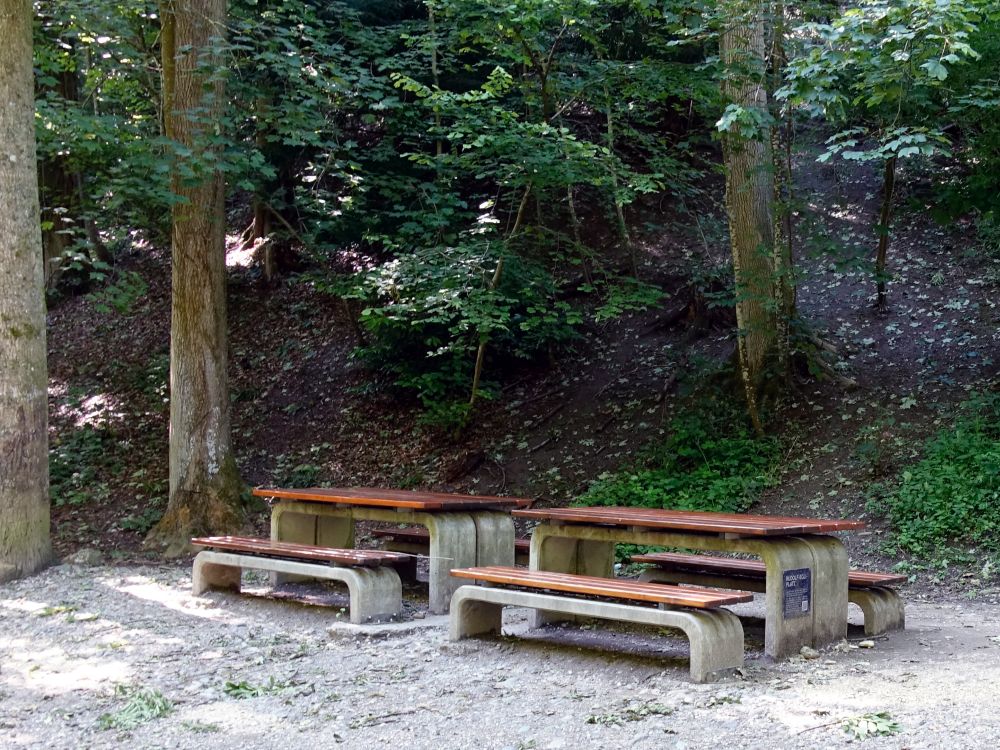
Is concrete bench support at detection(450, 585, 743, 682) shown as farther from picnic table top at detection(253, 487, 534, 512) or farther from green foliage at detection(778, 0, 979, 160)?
green foliage at detection(778, 0, 979, 160)

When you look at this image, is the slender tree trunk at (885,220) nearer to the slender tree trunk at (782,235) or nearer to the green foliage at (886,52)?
the slender tree trunk at (782,235)

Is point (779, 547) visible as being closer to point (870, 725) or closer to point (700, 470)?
point (870, 725)

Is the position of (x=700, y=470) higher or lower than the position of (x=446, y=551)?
higher

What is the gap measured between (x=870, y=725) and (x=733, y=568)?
2.49 metres

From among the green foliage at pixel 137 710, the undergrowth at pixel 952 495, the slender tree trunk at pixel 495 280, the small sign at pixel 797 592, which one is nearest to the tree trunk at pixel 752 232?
the undergrowth at pixel 952 495

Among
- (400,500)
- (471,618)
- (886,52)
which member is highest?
(886,52)

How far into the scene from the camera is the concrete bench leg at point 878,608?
234 inches

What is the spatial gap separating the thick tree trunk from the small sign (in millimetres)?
6353

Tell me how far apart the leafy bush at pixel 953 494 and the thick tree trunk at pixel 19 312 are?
302 inches

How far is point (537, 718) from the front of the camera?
168 inches

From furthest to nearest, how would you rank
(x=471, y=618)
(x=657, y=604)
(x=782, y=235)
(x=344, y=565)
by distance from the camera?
1. (x=782, y=235)
2. (x=344, y=565)
3. (x=471, y=618)
4. (x=657, y=604)

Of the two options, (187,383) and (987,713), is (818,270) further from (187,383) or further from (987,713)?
(987,713)

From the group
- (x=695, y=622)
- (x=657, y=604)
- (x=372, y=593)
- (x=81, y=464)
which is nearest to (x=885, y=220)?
(x=657, y=604)

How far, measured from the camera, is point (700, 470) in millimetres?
10617
